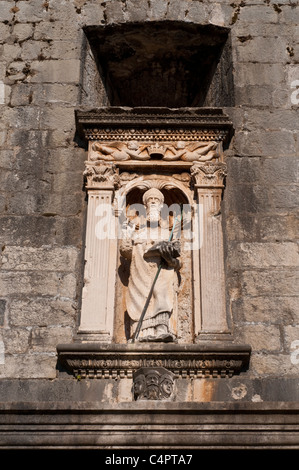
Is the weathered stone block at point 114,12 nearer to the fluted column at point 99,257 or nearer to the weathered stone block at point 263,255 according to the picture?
the fluted column at point 99,257

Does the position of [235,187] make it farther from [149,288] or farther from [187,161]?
[149,288]

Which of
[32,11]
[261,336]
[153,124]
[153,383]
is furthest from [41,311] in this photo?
[32,11]

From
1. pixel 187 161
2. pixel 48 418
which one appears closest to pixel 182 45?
pixel 187 161

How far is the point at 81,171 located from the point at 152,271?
1.18 metres

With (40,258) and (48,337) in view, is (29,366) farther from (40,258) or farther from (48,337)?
(40,258)

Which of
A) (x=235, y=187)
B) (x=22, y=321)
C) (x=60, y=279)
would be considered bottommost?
(x=22, y=321)

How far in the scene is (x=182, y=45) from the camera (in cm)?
742

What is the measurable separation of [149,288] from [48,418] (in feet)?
4.52

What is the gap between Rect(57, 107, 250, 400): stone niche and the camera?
5215 millimetres

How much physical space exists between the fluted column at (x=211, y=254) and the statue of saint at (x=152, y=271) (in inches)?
9.2

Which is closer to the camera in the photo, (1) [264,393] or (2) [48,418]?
(2) [48,418]

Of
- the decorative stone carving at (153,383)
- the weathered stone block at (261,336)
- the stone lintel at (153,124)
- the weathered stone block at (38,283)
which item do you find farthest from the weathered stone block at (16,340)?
the stone lintel at (153,124)

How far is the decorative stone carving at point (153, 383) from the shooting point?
497cm
